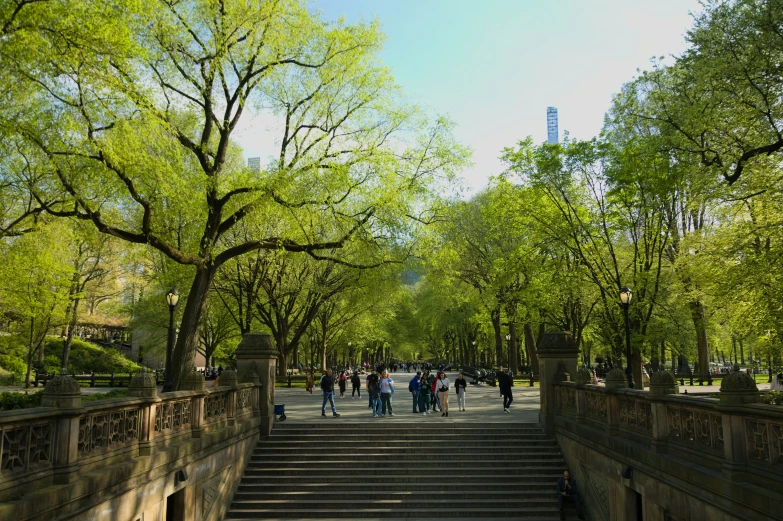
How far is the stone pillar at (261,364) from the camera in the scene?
56.1ft

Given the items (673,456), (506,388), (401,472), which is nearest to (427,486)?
(401,472)

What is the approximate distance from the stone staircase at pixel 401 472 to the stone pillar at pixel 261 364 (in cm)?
85

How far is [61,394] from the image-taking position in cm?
752

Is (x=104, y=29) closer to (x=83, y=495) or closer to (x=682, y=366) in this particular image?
(x=83, y=495)

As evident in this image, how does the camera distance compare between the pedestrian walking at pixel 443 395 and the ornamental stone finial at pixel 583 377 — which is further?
the pedestrian walking at pixel 443 395

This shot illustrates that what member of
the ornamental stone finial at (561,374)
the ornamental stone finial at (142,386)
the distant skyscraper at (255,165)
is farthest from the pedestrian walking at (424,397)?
the ornamental stone finial at (142,386)

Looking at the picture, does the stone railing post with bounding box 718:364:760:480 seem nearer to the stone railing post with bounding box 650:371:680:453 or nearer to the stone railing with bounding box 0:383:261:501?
the stone railing post with bounding box 650:371:680:453

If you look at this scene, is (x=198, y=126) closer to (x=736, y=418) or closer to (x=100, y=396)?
(x=100, y=396)

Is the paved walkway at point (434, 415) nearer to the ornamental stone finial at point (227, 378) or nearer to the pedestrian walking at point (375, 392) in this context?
the pedestrian walking at point (375, 392)

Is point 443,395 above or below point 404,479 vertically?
above

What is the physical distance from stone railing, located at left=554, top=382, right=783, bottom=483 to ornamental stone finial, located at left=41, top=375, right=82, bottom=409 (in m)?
8.35

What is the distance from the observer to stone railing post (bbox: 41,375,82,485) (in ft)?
23.9

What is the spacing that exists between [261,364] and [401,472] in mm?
5436

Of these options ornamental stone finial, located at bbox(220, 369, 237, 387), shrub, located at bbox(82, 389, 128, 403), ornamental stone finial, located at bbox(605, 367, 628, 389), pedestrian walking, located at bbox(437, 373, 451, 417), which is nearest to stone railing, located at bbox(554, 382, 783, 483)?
ornamental stone finial, located at bbox(605, 367, 628, 389)
